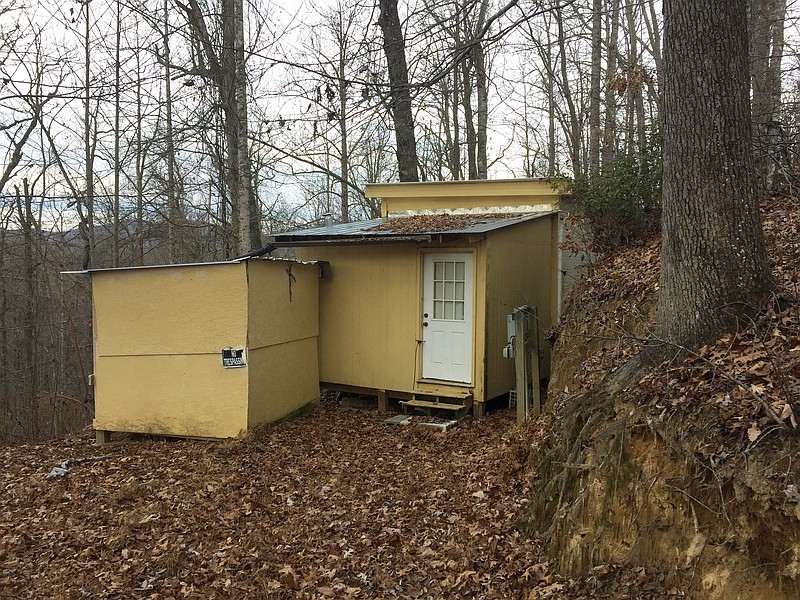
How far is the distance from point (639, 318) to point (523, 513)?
7.69 feet

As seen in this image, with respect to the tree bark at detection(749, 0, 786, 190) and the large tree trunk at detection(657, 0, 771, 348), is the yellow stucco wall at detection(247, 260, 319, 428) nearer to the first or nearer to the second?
the large tree trunk at detection(657, 0, 771, 348)

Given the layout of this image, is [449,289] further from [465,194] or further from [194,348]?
[194,348]

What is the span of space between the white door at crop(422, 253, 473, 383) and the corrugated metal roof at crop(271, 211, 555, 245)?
0.60 m

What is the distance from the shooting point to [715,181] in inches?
159

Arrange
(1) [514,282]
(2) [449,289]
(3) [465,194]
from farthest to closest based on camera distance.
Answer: (3) [465,194], (1) [514,282], (2) [449,289]

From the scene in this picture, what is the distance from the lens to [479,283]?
852cm

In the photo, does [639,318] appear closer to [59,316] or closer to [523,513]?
[523,513]

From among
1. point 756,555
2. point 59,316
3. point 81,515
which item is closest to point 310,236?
point 81,515

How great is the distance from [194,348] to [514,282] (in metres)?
4.75

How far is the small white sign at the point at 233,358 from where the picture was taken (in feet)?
25.9

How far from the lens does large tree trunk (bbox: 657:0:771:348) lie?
13.1 ft

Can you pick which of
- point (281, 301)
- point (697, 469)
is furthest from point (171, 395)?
point (697, 469)

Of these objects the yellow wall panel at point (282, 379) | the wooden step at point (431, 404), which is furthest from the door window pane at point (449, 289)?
the yellow wall panel at point (282, 379)

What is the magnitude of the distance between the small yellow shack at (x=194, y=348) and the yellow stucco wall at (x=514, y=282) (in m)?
2.98
